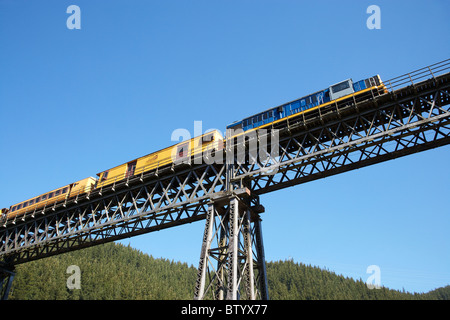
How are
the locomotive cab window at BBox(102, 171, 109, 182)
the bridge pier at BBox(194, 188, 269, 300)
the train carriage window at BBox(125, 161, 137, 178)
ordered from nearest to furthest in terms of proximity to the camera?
the bridge pier at BBox(194, 188, 269, 300) → the train carriage window at BBox(125, 161, 137, 178) → the locomotive cab window at BBox(102, 171, 109, 182)

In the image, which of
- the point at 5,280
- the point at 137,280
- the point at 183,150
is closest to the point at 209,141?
the point at 183,150

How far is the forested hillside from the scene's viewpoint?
6283 cm

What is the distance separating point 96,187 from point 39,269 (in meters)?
53.8

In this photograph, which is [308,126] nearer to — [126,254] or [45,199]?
[45,199]

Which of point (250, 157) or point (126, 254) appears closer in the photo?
point (250, 157)

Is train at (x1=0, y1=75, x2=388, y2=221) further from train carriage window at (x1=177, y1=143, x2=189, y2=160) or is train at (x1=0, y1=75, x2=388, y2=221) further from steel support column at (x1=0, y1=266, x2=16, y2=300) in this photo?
steel support column at (x1=0, y1=266, x2=16, y2=300)

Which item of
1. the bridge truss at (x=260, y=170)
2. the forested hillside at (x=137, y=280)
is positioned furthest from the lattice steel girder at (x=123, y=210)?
the forested hillside at (x=137, y=280)

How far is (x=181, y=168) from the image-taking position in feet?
70.9

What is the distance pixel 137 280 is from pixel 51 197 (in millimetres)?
54612

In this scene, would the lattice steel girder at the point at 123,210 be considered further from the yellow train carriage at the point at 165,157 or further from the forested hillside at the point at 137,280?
the forested hillside at the point at 137,280

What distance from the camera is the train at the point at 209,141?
61.3ft

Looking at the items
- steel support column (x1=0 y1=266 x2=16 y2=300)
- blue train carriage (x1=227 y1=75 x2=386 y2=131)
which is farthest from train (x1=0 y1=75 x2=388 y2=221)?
steel support column (x1=0 y1=266 x2=16 y2=300)

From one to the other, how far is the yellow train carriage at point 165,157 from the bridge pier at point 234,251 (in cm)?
387
